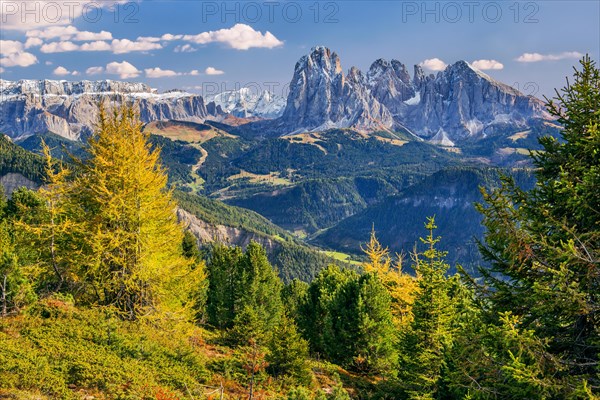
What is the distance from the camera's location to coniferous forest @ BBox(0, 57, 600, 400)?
12.0m

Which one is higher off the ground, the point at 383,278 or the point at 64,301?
the point at 64,301

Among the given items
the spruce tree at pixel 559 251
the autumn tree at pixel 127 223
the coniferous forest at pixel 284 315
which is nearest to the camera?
the spruce tree at pixel 559 251

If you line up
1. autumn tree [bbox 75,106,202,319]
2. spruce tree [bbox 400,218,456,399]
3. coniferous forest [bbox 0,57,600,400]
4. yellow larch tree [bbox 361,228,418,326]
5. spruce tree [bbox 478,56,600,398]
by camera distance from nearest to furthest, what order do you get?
spruce tree [bbox 478,56,600,398] → coniferous forest [bbox 0,57,600,400] → autumn tree [bbox 75,106,202,319] → spruce tree [bbox 400,218,456,399] → yellow larch tree [bbox 361,228,418,326]

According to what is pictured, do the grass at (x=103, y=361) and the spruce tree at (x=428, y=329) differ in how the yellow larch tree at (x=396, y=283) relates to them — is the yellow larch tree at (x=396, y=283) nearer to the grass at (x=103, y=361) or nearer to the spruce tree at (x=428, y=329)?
the spruce tree at (x=428, y=329)

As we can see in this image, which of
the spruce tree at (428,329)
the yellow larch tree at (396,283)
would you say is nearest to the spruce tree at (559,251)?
→ the spruce tree at (428,329)

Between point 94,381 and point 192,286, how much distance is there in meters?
10.1

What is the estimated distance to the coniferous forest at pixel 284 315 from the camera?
12031 millimetres

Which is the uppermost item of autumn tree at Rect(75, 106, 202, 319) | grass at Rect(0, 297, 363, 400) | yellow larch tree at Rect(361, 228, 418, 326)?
autumn tree at Rect(75, 106, 202, 319)

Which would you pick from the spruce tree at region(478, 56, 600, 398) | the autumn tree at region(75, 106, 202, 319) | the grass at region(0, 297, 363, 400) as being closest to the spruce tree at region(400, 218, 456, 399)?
the grass at region(0, 297, 363, 400)

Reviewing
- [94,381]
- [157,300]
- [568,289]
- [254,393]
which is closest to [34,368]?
[94,381]

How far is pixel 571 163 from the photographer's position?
12727mm

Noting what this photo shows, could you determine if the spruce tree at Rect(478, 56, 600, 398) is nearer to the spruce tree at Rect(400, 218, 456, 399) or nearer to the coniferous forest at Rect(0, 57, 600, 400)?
the coniferous forest at Rect(0, 57, 600, 400)

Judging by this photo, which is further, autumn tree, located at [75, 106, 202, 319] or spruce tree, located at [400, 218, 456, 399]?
spruce tree, located at [400, 218, 456, 399]

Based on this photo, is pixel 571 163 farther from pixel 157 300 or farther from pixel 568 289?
pixel 157 300
